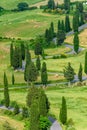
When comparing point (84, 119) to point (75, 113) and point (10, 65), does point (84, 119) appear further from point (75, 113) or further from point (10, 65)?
point (10, 65)

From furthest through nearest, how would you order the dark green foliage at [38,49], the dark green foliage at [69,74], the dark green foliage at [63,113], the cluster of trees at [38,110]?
the dark green foliage at [38,49] → the dark green foliage at [69,74] → the dark green foliage at [63,113] → the cluster of trees at [38,110]

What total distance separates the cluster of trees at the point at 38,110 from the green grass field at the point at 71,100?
18.1 ft

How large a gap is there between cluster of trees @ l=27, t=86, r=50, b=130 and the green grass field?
217 inches

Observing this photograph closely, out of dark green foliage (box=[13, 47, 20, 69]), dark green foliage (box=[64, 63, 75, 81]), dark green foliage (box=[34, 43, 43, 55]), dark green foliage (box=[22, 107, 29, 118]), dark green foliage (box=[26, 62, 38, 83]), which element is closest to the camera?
dark green foliage (box=[22, 107, 29, 118])

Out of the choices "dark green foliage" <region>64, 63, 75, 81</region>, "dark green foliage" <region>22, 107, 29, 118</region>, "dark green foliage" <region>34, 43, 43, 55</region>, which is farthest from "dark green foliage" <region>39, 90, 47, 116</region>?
"dark green foliage" <region>34, 43, 43, 55</region>

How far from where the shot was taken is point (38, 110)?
7744 cm

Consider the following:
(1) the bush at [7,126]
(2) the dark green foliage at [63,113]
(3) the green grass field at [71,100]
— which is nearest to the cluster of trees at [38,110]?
(2) the dark green foliage at [63,113]

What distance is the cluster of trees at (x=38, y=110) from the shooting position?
245 feet

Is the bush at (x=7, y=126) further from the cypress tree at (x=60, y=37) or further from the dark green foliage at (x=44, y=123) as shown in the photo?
the cypress tree at (x=60, y=37)

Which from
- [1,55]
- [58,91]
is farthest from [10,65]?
[58,91]

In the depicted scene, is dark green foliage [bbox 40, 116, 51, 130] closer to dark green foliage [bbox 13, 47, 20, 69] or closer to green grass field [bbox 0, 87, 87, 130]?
green grass field [bbox 0, 87, 87, 130]

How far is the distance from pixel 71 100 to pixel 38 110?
2309 centimetres


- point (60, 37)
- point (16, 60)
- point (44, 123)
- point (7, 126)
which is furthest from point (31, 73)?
point (60, 37)

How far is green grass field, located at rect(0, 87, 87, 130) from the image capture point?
8668 cm
